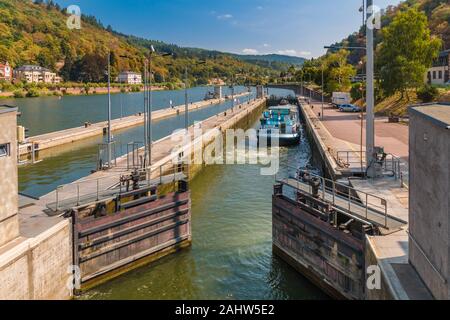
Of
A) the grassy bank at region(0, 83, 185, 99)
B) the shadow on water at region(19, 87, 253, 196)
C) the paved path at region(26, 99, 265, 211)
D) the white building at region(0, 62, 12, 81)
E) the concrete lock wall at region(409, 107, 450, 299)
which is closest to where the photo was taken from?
the concrete lock wall at region(409, 107, 450, 299)

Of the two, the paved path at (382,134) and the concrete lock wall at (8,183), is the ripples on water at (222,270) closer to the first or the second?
the concrete lock wall at (8,183)

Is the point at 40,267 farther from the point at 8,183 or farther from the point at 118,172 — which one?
the point at 118,172

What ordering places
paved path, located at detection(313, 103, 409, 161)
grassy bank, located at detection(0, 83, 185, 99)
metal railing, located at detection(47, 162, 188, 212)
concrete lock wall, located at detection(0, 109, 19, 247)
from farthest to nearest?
1. grassy bank, located at detection(0, 83, 185, 99)
2. paved path, located at detection(313, 103, 409, 161)
3. metal railing, located at detection(47, 162, 188, 212)
4. concrete lock wall, located at detection(0, 109, 19, 247)

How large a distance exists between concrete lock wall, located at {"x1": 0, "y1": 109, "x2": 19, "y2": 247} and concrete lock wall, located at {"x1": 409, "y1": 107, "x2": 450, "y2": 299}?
30.2 ft

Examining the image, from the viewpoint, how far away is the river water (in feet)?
45.8

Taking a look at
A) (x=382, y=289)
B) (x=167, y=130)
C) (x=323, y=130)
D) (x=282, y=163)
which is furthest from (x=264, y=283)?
(x=167, y=130)

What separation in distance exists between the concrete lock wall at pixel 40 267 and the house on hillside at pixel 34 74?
166109 mm

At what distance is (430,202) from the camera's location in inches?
362

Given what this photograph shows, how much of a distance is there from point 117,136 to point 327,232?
123 ft

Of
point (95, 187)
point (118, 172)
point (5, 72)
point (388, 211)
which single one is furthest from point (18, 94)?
point (388, 211)

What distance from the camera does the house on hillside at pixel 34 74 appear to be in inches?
6550

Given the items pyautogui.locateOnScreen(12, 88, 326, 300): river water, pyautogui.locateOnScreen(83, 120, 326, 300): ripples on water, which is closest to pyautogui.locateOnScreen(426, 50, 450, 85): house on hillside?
pyautogui.locateOnScreen(12, 88, 326, 300): river water

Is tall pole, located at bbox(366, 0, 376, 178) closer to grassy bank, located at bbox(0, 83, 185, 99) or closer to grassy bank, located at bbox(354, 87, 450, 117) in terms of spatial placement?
grassy bank, located at bbox(354, 87, 450, 117)

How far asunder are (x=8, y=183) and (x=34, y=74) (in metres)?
175
